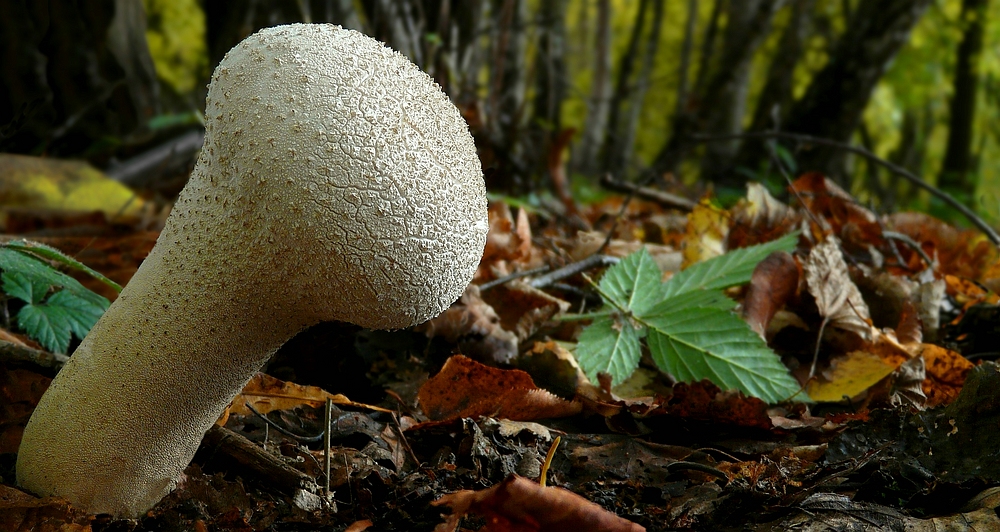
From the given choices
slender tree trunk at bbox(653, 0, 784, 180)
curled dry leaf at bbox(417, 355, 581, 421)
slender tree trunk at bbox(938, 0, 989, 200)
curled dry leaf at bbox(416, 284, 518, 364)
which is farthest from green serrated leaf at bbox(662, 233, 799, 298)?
slender tree trunk at bbox(938, 0, 989, 200)

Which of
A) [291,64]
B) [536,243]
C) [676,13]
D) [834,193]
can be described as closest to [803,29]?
[834,193]

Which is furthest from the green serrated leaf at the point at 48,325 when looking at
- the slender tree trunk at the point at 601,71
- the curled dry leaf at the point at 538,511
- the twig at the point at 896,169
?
the slender tree trunk at the point at 601,71

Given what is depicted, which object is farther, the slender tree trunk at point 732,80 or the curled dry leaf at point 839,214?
the slender tree trunk at point 732,80

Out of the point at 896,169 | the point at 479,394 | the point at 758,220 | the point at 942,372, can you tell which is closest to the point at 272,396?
the point at 479,394

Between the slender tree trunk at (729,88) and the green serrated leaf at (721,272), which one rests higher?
the green serrated leaf at (721,272)

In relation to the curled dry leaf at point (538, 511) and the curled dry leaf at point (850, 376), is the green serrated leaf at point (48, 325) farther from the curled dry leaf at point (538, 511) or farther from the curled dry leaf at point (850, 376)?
the curled dry leaf at point (850, 376)

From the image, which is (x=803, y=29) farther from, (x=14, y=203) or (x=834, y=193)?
(x=14, y=203)

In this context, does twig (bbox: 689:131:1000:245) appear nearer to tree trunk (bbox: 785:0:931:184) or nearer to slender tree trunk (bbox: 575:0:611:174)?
tree trunk (bbox: 785:0:931:184)
